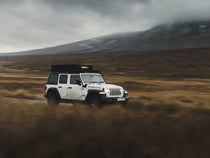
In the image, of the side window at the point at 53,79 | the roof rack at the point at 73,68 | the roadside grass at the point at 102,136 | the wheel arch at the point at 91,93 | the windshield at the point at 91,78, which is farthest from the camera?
the side window at the point at 53,79

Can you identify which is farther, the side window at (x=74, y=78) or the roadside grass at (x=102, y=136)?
the side window at (x=74, y=78)

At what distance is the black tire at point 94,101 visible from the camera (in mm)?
11874

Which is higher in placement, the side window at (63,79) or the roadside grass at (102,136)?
the side window at (63,79)

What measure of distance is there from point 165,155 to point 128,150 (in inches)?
31.8

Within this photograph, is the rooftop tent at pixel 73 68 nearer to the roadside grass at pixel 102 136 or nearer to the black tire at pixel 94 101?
the black tire at pixel 94 101

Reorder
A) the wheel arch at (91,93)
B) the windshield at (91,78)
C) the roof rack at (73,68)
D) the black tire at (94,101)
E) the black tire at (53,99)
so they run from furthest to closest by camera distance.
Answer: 1. the black tire at (53,99)
2. the roof rack at (73,68)
3. the windshield at (91,78)
4. the wheel arch at (91,93)
5. the black tire at (94,101)

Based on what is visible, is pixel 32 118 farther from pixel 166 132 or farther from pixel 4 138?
pixel 166 132

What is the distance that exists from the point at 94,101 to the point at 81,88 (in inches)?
44.1

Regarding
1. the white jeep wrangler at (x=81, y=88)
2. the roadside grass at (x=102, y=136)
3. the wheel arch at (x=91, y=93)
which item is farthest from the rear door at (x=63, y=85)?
the roadside grass at (x=102, y=136)

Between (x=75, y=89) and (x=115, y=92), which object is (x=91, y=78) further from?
(x=115, y=92)

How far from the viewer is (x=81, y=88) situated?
41.8ft

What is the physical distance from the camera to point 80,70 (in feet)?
43.6

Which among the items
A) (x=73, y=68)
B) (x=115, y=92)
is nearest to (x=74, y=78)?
(x=73, y=68)

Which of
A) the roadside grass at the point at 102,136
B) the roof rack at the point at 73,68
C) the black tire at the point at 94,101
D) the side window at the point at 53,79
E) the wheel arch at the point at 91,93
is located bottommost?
the roadside grass at the point at 102,136
